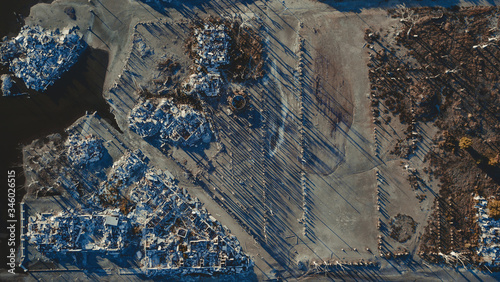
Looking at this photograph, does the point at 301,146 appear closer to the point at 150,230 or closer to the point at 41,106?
the point at 150,230

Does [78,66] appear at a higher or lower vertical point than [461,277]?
higher

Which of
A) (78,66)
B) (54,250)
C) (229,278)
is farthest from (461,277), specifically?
(78,66)

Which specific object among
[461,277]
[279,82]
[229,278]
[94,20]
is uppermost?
[94,20]

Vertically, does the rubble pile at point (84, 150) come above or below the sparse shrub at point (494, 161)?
above

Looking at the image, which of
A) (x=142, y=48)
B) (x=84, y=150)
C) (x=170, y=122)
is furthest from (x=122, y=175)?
(x=142, y=48)

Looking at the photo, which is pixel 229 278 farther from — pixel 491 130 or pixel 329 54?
pixel 491 130

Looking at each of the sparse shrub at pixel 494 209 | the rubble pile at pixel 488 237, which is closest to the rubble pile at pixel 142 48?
the rubble pile at pixel 488 237

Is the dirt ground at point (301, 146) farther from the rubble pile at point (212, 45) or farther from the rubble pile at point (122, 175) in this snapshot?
the rubble pile at point (212, 45)
